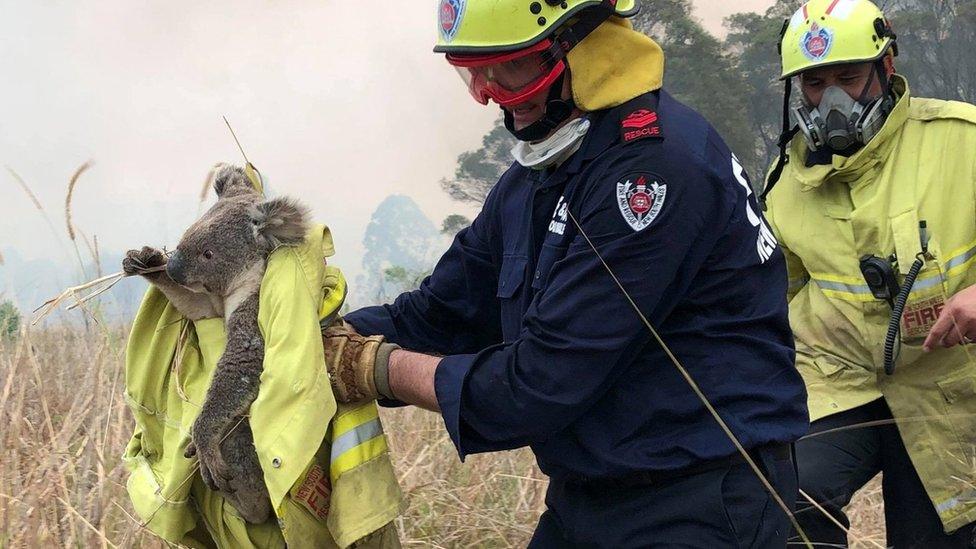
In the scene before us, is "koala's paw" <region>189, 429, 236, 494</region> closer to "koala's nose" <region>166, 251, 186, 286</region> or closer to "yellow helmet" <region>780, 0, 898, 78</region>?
"koala's nose" <region>166, 251, 186, 286</region>

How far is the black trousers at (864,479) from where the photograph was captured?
358cm

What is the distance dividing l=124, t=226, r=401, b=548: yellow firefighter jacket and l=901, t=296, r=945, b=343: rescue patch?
81.0 inches

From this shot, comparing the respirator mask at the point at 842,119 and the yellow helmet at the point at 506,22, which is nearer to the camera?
the yellow helmet at the point at 506,22

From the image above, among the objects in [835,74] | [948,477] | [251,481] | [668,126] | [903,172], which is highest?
[668,126]

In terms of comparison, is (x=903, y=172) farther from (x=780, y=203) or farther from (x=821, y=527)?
(x=821, y=527)

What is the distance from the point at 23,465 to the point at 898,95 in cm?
348

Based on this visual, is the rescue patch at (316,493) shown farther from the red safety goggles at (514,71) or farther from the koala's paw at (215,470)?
the red safety goggles at (514,71)

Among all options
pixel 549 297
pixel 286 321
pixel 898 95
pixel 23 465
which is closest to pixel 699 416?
pixel 549 297

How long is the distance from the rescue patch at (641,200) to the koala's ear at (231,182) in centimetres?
95

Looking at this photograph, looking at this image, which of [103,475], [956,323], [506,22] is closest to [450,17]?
[506,22]

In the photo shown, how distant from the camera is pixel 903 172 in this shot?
371 centimetres

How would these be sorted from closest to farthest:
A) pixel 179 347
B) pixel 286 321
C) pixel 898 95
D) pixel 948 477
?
pixel 286 321, pixel 179 347, pixel 948 477, pixel 898 95

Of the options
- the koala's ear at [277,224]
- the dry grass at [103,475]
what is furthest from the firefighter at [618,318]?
the dry grass at [103,475]

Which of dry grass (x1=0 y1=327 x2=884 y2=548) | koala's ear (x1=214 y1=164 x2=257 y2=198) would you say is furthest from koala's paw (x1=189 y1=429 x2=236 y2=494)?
dry grass (x1=0 y1=327 x2=884 y2=548)
